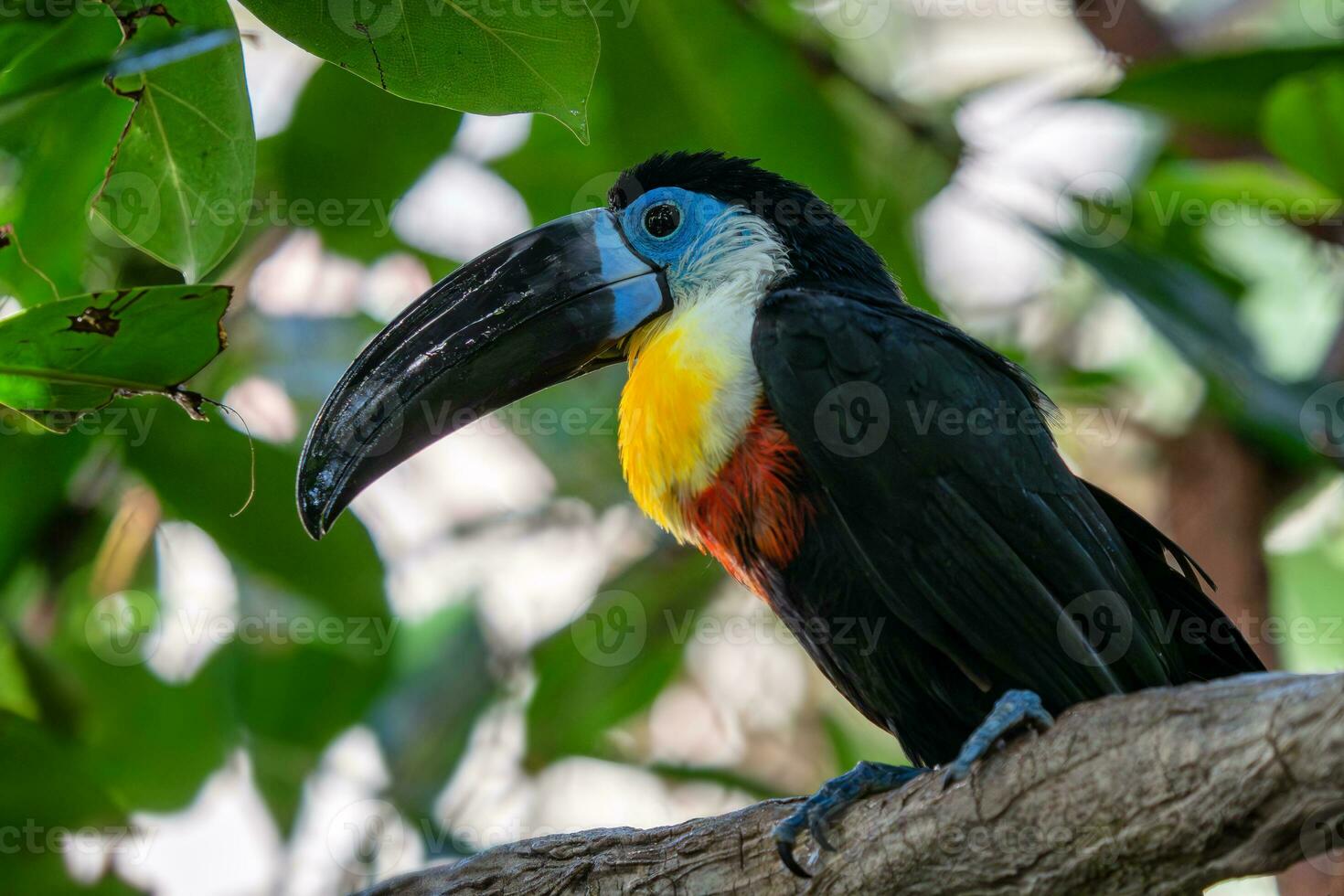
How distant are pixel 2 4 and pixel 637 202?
151cm

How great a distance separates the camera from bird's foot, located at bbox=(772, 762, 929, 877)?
2.39 meters

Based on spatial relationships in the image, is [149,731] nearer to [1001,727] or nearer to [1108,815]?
[1001,727]

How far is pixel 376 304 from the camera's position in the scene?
5082mm

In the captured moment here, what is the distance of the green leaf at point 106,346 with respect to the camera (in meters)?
2.22

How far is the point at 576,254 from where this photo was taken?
315 centimetres

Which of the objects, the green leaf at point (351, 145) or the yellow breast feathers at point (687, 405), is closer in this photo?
the yellow breast feathers at point (687, 405)

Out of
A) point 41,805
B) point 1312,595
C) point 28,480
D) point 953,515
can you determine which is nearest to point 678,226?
point 953,515

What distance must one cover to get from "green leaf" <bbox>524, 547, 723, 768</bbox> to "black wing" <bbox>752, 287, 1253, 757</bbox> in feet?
7.67

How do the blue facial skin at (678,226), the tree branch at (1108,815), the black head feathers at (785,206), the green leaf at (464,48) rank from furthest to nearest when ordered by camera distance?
the blue facial skin at (678,226), the black head feathers at (785,206), the green leaf at (464,48), the tree branch at (1108,815)

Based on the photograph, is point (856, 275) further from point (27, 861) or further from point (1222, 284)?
point (27, 861)

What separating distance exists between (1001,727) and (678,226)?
5.09 feet

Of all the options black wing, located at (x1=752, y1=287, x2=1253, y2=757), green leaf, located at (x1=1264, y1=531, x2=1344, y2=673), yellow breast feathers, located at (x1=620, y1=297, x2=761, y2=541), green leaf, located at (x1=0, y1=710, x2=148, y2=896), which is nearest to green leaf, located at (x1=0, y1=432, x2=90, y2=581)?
green leaf, located at (x1=0, y1=710, x2=148, y2=896)

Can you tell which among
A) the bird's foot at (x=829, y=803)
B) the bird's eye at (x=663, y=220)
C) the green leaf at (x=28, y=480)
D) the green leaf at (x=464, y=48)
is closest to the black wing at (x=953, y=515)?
the bird's foot at (x=829, y=803)

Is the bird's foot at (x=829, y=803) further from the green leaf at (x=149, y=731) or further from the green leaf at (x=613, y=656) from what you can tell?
the green leaf at (x=149, y=731)
